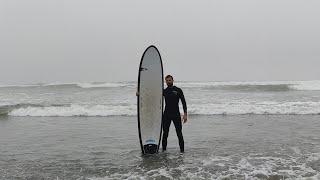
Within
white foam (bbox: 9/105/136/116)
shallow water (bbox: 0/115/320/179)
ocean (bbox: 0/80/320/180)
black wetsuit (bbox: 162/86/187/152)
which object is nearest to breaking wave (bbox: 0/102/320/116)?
white foam (bbox: 9/105/136/116)

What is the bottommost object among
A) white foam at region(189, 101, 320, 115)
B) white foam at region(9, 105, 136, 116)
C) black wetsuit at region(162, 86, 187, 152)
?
white foam at region(9, 105, 136, 116)

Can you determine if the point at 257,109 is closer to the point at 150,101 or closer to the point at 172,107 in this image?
Result: the point at 172,107

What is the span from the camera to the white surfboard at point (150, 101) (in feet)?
28.8

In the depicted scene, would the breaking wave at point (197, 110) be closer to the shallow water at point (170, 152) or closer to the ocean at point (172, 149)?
the ocean at point (172, 149)

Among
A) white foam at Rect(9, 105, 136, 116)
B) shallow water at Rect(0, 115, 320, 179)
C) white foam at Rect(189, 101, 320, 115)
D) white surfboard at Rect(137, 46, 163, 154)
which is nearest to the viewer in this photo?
shallow water at Rect(0, 115, 320, 179)

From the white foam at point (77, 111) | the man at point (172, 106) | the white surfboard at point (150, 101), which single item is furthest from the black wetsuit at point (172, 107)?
the white foam at point (77, 111)

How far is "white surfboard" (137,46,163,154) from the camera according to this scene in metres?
8.77

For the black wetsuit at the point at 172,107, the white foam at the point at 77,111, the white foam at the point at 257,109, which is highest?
the black wetsuit at the point at 172,107

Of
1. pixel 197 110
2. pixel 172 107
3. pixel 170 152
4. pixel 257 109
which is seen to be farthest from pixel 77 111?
pixel 172 107

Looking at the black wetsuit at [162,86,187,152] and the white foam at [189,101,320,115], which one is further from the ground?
the black wetsuit at [162,86,187,152]

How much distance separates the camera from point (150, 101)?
8891mm

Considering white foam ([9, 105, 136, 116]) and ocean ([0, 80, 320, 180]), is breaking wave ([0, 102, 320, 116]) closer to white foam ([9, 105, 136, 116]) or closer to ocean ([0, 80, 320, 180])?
white foam ([9, 105, 136, 116])

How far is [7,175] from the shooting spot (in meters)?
7.17

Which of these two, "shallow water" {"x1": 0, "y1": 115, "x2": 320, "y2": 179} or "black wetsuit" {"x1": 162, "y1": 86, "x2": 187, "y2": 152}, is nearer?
"shallow water" {"x1": 0, "y1": 115, "x2": 320, "y2": 179}
